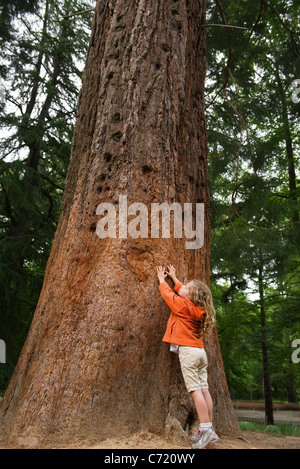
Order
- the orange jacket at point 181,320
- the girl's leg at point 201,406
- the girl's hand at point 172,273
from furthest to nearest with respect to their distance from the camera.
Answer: the girl's hand at point 172,273, the orange jacket at point 181,320, the girl's leg at point 201,406

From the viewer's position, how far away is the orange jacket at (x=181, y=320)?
3023mm

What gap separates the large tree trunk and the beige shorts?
13cm

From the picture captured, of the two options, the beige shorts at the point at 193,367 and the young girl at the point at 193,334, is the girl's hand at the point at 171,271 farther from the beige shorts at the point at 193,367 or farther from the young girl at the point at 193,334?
the beige shorts at the point at 193,367

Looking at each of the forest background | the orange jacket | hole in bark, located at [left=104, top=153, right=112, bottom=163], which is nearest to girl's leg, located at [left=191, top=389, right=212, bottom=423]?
the orange jacket

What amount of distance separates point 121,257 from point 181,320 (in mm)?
723

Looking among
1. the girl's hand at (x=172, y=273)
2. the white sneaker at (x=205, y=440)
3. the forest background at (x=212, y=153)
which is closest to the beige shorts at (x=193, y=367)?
the white sneaker at (x=205, y=440)

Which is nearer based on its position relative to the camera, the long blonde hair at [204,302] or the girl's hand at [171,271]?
the long blonde hair at [204,302]

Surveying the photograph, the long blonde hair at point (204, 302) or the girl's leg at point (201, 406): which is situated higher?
the long blonde hair at point (204, 302)

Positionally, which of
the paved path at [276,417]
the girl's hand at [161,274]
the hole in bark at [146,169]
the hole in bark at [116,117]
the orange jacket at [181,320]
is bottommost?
the paved path at [276,417]

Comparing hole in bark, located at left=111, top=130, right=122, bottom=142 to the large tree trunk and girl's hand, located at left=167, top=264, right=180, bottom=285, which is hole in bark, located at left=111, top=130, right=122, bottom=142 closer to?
the large tree trunk

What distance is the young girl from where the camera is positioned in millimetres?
2854

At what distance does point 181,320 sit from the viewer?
121 inches

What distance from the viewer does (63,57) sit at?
429 inches

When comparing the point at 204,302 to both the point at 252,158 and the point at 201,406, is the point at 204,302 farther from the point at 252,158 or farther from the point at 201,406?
the point at 252,158
